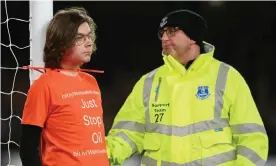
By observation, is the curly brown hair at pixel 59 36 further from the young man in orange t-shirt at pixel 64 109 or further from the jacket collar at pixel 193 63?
the jacket collar at pixel 193 63

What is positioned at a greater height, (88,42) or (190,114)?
(88,42)

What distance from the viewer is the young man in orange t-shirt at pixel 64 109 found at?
68.5 inches

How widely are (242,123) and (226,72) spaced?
0.19 m

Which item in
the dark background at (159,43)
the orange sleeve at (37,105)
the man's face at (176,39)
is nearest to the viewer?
the orange sleeve at (37,105)

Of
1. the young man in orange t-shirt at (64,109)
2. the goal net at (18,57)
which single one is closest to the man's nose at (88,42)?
the young man in orange t-shirt at (64,109)

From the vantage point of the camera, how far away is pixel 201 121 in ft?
7.17

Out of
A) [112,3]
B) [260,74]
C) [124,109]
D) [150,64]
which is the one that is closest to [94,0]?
[112,3]

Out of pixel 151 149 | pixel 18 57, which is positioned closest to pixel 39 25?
pixel 151 149

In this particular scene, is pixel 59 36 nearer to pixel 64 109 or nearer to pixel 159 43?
pixel 64 109

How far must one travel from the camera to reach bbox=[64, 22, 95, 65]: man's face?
1848 mm

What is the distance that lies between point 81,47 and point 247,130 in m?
0.69

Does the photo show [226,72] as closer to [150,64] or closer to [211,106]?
[211,106]

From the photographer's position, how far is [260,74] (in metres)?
5.25

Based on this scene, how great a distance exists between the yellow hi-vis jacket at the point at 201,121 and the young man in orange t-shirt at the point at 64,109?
1.27 ft
